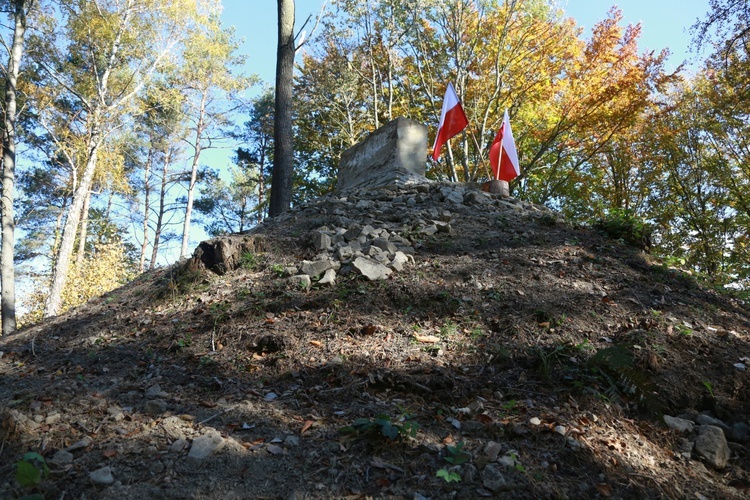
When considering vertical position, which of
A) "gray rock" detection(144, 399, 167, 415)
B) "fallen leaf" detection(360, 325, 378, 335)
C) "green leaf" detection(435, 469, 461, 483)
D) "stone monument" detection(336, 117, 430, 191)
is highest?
"stone monument" detection(336, 117, 430, 191)

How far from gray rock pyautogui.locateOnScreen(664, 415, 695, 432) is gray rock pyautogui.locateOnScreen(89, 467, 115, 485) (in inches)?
125

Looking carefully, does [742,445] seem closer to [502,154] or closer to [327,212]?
[327,212]

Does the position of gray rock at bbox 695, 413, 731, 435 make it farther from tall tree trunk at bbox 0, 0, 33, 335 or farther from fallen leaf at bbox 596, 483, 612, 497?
tall tree trunk at bbox 0, 0, 33, 335

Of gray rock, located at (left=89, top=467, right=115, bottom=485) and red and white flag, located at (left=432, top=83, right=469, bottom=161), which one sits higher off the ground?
red and white flag, located at (left=432, top=83, right=469, bottom=161)

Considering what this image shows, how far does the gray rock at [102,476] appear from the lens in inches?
83.0

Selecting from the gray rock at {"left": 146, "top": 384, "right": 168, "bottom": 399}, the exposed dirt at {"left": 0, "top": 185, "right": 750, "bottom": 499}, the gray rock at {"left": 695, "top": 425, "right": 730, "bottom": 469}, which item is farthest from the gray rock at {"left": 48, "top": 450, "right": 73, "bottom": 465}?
the gray rock at {"left": 695, "top": 425, "right": 730, "bottom": 469}

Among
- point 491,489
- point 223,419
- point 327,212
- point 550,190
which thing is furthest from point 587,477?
point 550,190

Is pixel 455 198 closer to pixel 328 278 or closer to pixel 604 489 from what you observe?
pixel 328 278

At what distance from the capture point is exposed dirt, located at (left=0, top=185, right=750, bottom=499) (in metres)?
2.27

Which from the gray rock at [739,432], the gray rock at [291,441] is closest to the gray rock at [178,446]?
the gray rock at [291,441]

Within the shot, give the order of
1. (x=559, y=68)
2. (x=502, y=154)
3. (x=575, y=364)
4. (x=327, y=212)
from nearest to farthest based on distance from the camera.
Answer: (x=575, y=364) → (x=327, y=212) → (x=502, y=154) → (x=559, y=68)

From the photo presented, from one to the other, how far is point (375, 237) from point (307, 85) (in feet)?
42.0

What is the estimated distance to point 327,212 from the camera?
21.6 ft

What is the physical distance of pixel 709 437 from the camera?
2629 mm
